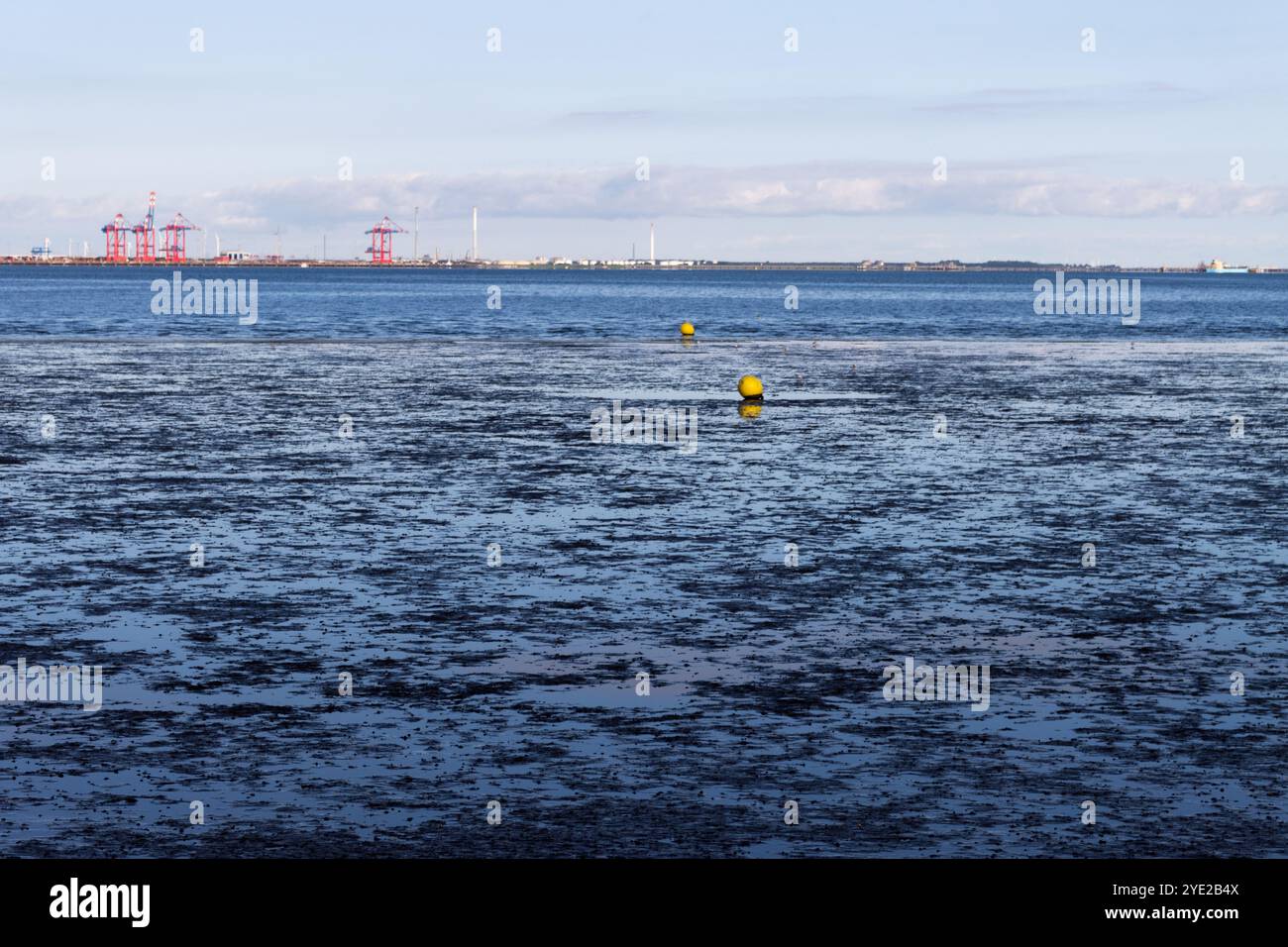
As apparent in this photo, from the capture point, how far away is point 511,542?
21.6 m

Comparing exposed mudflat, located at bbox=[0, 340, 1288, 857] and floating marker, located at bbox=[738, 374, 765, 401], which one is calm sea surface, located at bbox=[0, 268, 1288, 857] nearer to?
exposed mudflat, located at bbox=[0, 340, 1288, 857]

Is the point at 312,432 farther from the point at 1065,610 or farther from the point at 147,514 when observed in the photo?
the point at 1065,610

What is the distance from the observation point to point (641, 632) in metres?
16.5

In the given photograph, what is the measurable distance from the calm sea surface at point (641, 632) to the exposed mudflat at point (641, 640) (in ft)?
0.17

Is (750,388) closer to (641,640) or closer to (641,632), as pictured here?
(641,632)

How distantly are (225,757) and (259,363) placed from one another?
172ft

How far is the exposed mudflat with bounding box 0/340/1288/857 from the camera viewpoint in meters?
11.1

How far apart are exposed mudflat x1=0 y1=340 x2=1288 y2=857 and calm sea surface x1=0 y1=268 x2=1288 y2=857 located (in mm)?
52

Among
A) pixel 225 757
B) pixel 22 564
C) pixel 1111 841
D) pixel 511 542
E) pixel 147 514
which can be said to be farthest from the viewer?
pixel 147 514

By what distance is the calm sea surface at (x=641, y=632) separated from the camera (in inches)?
438

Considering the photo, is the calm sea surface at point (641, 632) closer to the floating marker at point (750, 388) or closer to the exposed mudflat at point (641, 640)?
the exposed mudflat at point (641, 640)

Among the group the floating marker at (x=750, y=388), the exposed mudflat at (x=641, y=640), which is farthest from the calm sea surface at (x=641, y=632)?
the floating marker at (x=750, y=388)

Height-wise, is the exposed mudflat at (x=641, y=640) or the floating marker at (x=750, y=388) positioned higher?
the floating marker at (x=750, y=388)
